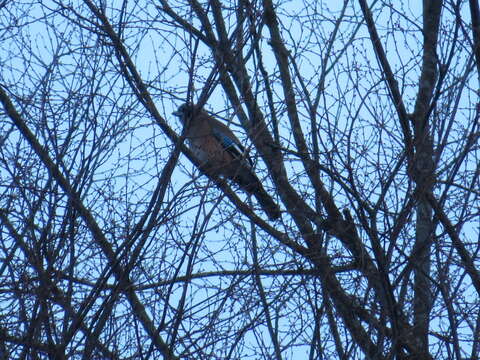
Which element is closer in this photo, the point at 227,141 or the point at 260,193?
the point at 260,193

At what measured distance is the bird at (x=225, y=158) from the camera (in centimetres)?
443

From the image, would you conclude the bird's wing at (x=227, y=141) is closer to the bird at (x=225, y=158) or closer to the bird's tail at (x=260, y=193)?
the bird at (x=225, y=158)

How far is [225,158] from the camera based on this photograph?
5309 millimetres

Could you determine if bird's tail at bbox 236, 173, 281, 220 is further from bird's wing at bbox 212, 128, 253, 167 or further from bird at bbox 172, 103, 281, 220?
bird's wing at bbox 212, 128, 253, 167

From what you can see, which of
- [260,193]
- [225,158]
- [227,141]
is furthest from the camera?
[227,141]

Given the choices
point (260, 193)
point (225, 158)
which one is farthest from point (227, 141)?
point (225, 158)

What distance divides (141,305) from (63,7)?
212 centimetres

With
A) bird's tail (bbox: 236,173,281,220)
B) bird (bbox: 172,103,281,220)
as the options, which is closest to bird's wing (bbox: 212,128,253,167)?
bird (bbox: 172,103,281,220)

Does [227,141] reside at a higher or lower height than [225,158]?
higher

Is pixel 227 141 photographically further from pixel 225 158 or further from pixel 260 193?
pixel 225 158

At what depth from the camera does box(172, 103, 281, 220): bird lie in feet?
14.5

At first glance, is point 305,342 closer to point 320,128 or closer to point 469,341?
point 469,341

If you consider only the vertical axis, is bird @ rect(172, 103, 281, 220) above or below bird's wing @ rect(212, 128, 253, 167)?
below

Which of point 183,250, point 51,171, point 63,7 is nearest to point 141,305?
point 183,250
